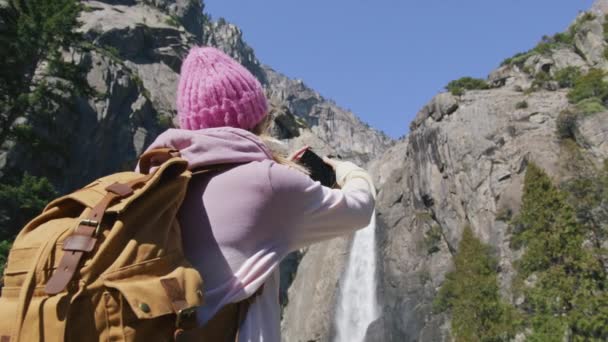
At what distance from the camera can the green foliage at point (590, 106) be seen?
36.8m

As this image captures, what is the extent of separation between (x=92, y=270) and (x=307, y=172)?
986mm

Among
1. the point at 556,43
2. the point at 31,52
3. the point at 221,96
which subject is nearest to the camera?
the point at 221,96

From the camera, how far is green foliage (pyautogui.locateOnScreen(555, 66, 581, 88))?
152 ft

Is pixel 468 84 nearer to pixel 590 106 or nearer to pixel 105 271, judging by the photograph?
pixel 590 106

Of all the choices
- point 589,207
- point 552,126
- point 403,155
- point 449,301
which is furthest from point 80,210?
point 403,155

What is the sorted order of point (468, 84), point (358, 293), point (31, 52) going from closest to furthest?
point (31, 52), point (358, 293), point (468, 84)

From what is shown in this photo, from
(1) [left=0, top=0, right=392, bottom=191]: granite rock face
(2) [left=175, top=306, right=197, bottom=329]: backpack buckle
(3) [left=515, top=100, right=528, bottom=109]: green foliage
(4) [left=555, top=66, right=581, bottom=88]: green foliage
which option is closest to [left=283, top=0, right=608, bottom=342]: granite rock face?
(3) [left=515, top=100, right=528, bottom=109]: green foliage

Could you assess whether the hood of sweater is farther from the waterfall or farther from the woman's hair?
the waterfall

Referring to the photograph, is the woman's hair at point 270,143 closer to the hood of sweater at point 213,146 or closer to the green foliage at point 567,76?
the hood of sweater at point 213,146

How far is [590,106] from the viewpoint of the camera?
37656mm

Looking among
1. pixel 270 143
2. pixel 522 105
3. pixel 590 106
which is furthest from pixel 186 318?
pixel 522 105

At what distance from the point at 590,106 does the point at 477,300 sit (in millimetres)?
18345

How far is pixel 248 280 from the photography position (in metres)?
1.89

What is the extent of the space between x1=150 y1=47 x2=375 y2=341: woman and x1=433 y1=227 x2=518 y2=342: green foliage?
88.3 feet
